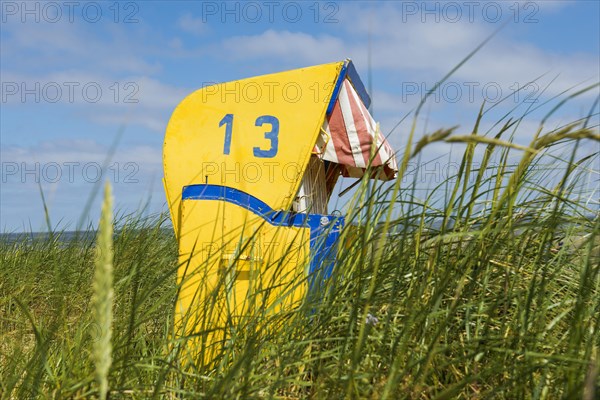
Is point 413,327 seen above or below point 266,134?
below

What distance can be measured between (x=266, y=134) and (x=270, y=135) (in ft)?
0.07

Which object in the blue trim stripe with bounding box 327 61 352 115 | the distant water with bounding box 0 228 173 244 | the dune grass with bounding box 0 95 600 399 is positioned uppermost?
the blue trim stripe with bounding box 327 61 352 115

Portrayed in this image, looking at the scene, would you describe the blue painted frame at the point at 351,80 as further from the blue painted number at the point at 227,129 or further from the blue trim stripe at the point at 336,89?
the blue painted number at the point at 227,129

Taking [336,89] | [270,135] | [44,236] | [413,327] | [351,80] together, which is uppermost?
[351,80]

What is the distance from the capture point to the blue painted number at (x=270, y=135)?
3.74 metres

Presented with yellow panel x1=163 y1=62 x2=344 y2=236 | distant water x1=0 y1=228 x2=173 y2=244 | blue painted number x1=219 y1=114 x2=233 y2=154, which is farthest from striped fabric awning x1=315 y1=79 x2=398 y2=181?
distant water x1=0 y1=228 x2=173 y2=244

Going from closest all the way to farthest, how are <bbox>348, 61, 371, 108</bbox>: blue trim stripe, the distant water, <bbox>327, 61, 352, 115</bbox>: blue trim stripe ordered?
1. <bbox>327, 61, 352, 115</bbox>: blue trim stripe
2. <bbox>348, 61, 371, 108</bbox>: blue trim stripe
3. the distant water

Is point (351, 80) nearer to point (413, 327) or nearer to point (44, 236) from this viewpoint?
point (413, 327)

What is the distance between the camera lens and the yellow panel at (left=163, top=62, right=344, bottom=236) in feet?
12.1

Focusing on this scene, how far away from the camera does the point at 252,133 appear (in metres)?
3.77

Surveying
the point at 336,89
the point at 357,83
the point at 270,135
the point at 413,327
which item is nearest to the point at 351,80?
the point at 357,83

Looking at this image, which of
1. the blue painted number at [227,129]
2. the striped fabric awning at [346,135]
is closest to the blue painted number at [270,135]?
the blue painted number at [227,129]

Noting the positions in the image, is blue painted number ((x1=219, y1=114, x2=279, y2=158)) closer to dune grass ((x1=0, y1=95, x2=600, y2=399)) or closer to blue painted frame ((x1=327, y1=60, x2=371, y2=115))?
blue painted frame ((x1=327, y1=60, x2=371, y2=115))

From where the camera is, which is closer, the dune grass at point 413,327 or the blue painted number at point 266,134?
the dune grass at point 413,327
